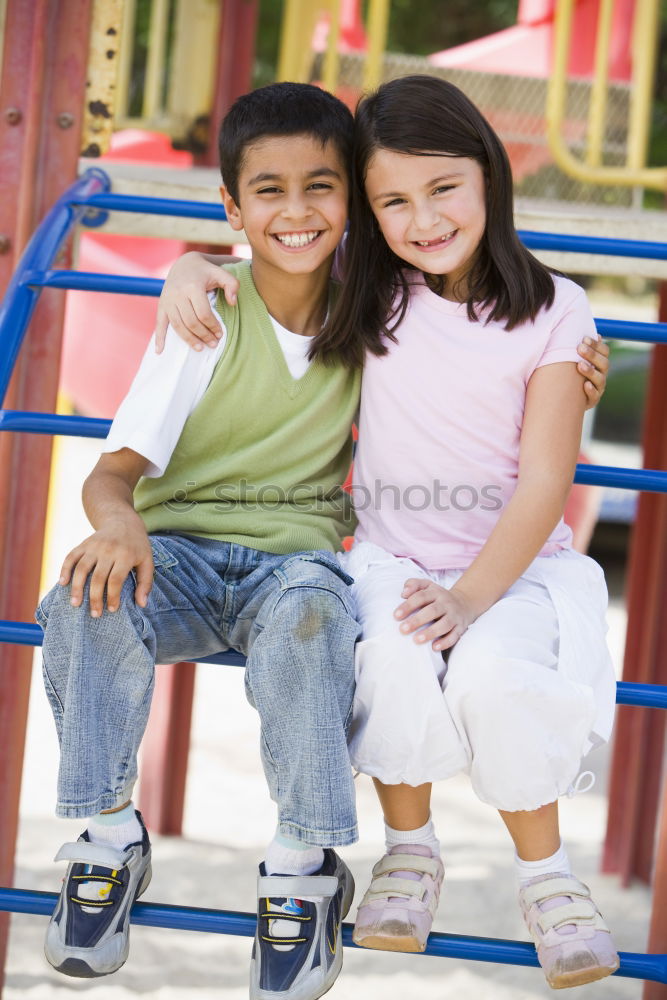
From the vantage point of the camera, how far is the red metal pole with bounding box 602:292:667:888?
3156mm

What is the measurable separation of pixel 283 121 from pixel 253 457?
0.50m

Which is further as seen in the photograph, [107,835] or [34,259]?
[34,259]

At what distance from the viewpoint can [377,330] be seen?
1813mm

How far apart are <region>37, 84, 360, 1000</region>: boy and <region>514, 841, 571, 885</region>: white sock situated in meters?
0.23

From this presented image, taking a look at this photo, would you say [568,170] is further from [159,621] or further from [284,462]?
[159,621]

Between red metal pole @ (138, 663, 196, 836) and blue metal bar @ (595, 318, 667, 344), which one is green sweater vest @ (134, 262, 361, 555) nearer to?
blue metal bar @ (595, 318, 667, 344)

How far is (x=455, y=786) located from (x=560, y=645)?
93.3 inches

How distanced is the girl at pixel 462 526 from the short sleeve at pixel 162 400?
21cm

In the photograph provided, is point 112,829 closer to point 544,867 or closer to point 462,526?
point 544,867

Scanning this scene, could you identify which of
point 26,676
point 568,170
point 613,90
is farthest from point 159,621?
point 613,90

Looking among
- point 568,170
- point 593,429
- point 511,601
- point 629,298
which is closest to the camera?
point 511,601

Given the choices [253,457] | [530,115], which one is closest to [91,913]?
[253,457]

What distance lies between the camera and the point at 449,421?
1793mm

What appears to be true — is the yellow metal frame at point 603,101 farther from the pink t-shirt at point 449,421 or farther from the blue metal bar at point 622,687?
the blue metal bar at point 622,687
